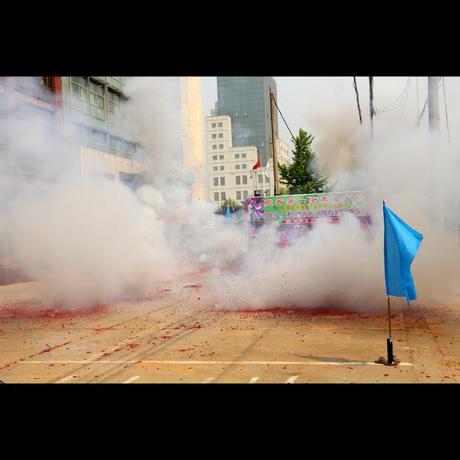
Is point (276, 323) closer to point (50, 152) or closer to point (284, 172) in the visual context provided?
point (50, 152)

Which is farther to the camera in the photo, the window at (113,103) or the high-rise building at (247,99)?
the high-rise building at (247,99)

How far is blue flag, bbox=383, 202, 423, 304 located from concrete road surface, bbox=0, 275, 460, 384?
1.09 m

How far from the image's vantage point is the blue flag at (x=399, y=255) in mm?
7148

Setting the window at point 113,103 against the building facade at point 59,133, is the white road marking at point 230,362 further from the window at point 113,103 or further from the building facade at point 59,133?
the window at point 113,103

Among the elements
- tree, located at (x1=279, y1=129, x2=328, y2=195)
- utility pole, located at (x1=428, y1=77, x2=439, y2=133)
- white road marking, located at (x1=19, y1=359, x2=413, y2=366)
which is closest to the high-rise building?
tree, located at (x1=279, y1=129, x2=328, y2=195)

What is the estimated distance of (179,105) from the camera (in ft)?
60.2

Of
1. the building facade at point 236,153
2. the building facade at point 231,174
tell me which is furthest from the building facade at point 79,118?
the building facade at point 231,174

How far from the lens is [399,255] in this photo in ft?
23.6

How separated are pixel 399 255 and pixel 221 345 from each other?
11.6ft

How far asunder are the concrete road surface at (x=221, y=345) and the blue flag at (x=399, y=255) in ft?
3.57

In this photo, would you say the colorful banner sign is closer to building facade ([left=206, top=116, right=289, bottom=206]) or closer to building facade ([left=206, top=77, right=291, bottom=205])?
building facade ([left=206, top=77, right=291, bottom=205])

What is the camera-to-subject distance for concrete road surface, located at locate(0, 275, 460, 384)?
23.2ft

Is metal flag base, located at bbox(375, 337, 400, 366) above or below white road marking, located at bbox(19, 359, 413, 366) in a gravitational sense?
above
